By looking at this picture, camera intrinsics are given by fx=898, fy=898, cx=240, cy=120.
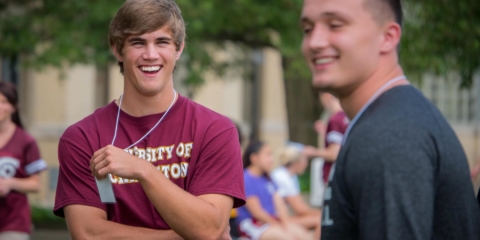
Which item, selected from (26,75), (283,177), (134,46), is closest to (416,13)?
(283,177)

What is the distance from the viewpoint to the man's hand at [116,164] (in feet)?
10.2

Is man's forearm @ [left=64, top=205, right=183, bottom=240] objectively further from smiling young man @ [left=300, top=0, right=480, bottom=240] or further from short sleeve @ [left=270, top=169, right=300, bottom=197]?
short sleeve @ [left=270, top=169, right=300, bottom=197]

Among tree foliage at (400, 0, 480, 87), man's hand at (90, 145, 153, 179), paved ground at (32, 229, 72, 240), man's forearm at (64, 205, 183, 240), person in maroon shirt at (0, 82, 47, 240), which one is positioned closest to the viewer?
man's hand at (90, 145, 153, 179)

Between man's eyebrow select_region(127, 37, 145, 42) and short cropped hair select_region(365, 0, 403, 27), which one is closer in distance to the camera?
short cropped hair select_region(365, 0, 403, 27)

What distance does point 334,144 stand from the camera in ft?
29.8

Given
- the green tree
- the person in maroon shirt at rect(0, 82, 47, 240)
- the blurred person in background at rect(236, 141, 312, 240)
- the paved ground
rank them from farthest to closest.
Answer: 1. the paved ground
2. the green tree
3. the blurred person in background at rect(236, 141, 312, 240)
4. the person in maroon shirt at rect(0, 82, 47, 240)

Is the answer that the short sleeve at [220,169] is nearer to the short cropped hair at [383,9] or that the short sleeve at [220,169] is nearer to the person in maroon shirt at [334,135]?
the short cropped hair at [383,9]

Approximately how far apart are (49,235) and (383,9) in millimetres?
14532

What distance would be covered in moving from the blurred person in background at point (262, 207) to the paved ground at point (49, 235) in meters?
6.77

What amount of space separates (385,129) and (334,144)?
22.3 feet

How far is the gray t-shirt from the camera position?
2.24m

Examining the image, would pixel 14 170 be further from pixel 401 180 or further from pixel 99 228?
pixel 401 180

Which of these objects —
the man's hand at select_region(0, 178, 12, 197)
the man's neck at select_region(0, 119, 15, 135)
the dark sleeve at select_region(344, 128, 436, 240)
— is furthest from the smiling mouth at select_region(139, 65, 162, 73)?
the man's neck at select_region(0, 119, 15, 135)

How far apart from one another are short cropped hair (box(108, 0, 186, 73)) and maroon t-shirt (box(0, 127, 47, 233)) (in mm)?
3717
